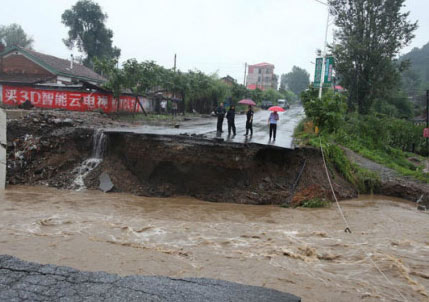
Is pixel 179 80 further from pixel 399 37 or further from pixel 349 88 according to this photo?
pixel 399 37

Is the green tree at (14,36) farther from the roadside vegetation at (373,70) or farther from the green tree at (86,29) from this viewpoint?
the roadside vegetation at (373,70)

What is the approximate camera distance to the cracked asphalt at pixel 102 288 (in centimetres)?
375

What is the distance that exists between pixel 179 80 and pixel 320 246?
27346 millimetres

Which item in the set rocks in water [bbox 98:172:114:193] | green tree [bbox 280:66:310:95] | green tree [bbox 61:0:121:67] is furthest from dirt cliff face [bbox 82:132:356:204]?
green tree [bbox 280:66:310:95]

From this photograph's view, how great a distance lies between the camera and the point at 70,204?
10422mm

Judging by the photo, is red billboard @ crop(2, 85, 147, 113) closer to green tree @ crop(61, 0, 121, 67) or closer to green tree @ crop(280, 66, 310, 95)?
green tree @ crop(61, 0, 121, 67)

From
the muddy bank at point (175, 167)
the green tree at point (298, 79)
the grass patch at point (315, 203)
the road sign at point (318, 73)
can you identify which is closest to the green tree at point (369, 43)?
the road sign at point (318, 73)

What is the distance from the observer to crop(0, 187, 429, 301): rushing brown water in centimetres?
562

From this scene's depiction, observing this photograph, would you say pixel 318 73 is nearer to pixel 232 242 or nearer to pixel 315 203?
pixel 315 203

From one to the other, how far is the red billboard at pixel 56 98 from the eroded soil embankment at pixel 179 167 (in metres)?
11.3

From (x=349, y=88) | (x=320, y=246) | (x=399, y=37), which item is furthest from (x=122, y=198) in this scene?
(x=399, y=37)

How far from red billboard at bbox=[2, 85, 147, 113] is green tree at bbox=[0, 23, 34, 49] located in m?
39.5

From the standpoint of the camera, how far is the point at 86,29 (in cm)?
4866

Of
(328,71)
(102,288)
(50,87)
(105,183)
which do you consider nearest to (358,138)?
(328,71)
